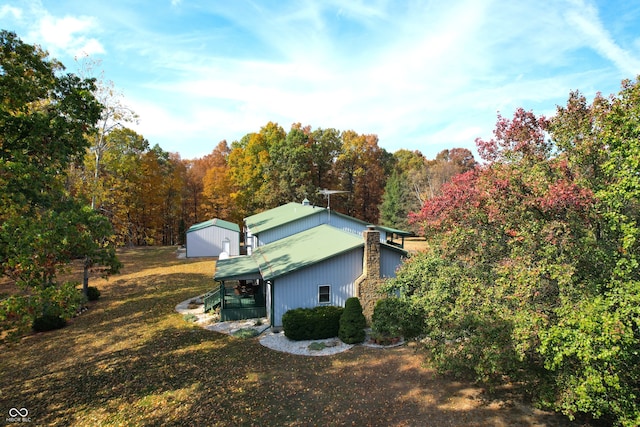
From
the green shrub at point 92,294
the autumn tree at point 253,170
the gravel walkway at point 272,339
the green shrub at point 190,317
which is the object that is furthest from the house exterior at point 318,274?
the autumn tree at point 253,170

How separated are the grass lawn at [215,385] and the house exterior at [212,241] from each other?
2097 centimetres

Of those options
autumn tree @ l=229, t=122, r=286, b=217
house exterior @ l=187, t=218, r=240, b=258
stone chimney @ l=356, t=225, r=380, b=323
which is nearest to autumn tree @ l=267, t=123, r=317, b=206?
autumn tree @ l=229, t=122, r=286, b=217

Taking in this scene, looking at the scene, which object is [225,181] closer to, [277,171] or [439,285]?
[277,171]

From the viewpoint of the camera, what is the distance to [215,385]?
12.6m

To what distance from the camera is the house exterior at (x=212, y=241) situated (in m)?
39.8

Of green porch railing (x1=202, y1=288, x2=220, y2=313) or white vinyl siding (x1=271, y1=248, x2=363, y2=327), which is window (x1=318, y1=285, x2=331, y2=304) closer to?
white vinyl siding (x1=271, y1=248, x2=363, y2=327)

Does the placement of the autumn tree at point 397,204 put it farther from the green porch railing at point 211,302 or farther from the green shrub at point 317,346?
the green shrub at point 317,346

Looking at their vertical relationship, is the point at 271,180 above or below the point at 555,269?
above

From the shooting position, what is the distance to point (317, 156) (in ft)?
167

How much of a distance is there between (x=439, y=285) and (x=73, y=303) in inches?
445

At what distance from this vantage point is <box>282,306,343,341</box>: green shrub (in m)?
16.8

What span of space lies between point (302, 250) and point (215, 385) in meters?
9.63

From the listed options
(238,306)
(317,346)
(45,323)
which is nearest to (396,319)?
(317,346)

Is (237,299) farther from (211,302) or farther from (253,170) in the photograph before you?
(253,170)
